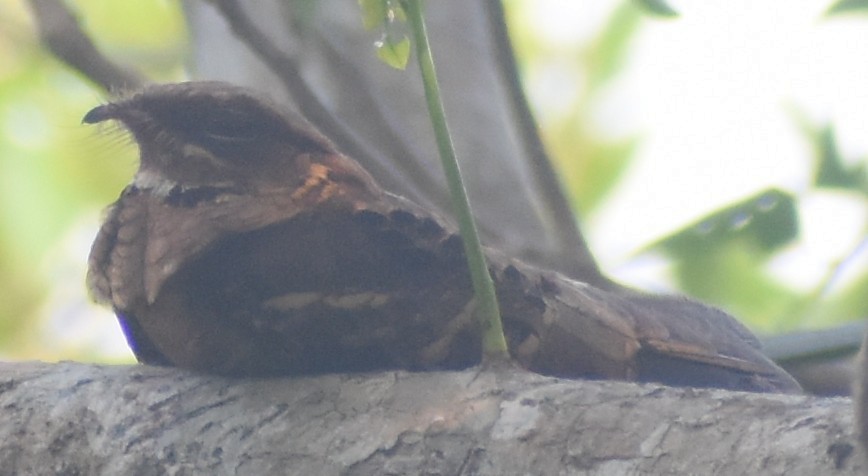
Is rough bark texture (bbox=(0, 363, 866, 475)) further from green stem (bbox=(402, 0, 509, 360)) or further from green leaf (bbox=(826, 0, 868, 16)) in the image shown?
green leaf (bbox=(826, 0, 868, 16))

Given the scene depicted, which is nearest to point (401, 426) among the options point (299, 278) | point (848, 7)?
point (299, 278)

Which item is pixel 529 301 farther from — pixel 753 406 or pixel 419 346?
pixel 753 406

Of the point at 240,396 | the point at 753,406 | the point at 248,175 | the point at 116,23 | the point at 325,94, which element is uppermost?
the point at 116,23

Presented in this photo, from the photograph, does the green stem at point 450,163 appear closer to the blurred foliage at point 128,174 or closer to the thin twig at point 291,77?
the thin twig at point 291,77

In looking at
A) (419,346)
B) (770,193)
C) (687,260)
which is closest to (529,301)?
(419,346)

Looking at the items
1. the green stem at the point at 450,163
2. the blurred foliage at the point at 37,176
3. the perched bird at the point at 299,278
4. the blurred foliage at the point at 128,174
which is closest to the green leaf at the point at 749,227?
the blurred foliage at the point at 128,174
